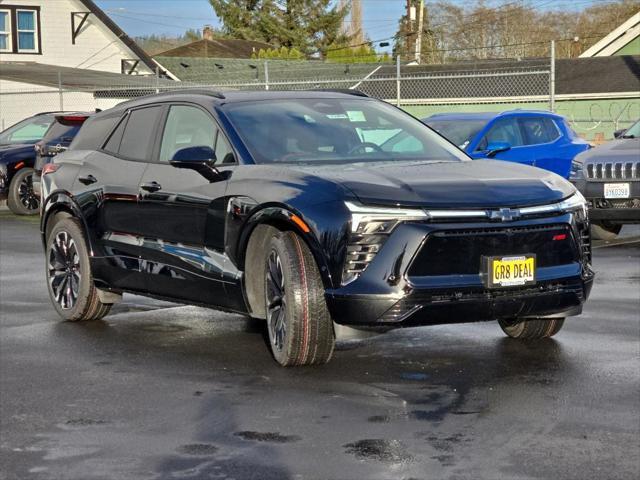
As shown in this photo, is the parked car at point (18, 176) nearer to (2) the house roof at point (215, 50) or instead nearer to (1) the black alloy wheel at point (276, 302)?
(1) the black alloy wheel at point (276, 302)

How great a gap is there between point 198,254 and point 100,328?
1.56 metres

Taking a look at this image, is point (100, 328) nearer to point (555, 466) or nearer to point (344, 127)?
point (344, 127)

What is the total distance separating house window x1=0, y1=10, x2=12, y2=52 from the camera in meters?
46.8

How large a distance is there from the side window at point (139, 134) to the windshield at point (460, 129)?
805 centimetres

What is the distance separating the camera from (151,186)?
8.83 m

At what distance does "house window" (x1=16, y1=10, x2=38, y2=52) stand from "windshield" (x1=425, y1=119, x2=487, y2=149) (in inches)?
1279

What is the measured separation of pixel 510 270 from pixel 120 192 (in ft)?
10.3

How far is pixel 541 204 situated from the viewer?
7.48 meters

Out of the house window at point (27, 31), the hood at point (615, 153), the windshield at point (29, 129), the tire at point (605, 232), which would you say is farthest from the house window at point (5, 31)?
the hood at point (615, 153)

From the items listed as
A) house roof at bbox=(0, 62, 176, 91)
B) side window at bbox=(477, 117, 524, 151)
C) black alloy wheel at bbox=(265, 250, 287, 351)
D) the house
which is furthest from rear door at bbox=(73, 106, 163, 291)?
the house

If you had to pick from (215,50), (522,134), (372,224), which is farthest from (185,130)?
(215,50)

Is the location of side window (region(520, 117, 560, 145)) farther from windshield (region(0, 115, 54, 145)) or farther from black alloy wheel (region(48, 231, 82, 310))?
black alloy wheel (region(48, 231, 82, 310))

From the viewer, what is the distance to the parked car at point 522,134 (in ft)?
56.7

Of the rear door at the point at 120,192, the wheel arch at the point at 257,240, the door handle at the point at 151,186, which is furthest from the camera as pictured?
the rear door at the point at 120,192
